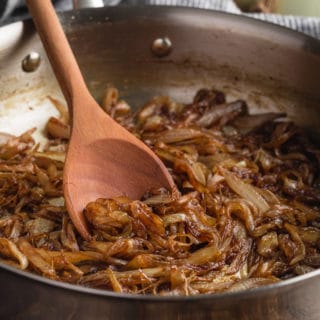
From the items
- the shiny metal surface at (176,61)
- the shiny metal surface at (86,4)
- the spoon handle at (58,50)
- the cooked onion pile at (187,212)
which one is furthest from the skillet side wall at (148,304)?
the shiny metal surface at (86,4)

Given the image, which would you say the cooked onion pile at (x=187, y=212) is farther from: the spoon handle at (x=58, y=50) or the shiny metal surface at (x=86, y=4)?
the shiny metal surface at (x=86, y=4)

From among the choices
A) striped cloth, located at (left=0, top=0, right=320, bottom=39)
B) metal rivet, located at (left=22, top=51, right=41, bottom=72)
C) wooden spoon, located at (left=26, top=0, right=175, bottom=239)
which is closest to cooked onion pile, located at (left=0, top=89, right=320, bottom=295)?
wooden spoon, located at (left=26, top=0, right=175, bottom=239)

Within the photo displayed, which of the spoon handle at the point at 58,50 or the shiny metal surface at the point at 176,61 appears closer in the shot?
the spoon handle at the point at 58,50

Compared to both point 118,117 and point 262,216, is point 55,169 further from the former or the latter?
point 262,216

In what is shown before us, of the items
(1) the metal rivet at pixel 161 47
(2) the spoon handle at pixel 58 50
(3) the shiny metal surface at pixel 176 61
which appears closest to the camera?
(2) the spoon handle at pixel 58 50

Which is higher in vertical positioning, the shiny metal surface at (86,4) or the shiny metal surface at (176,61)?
the shiny metal surface at (86,4)

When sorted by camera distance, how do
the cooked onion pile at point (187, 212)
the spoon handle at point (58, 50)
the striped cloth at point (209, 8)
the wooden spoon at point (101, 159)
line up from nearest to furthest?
the cooked onion pile at point (187, 212), the wooden spoon at point (101, 159), the spoon handle at point (58, 50), the striped cloth at point (209, 8)

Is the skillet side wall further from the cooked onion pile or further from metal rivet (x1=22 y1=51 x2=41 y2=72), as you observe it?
metal rivet (x1=22 y1=51 x2=41 y2=72)
